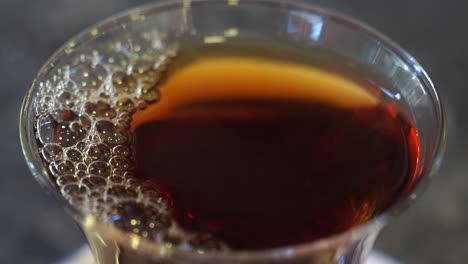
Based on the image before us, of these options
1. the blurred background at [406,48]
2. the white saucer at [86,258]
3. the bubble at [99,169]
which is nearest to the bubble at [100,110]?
the bubble at [99,169]

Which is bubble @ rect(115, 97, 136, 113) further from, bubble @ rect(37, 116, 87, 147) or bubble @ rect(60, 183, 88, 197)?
bubble @ rect(60, 183, 88, 197)

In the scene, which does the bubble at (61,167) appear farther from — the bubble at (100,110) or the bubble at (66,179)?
the bubble at (100,110)

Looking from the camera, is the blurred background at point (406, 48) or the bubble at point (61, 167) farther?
the blurred background at point (406, 48)

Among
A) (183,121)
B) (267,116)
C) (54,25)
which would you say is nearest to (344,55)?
(267,116)

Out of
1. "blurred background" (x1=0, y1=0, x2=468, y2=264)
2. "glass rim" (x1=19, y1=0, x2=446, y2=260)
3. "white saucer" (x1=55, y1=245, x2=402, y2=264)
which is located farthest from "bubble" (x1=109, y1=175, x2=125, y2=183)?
"blurred background" (x1=0, y1=0, x2=468, y2=264)

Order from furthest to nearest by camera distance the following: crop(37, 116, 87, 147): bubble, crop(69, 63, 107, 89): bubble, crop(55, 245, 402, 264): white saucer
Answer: crop(55, 245, 402, 264): white saucer, crop(69, 63, 107, 89): bubble, crop(37, 116, 87, 147): bubble

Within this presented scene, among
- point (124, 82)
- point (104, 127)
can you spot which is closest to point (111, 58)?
point (124, 82)
